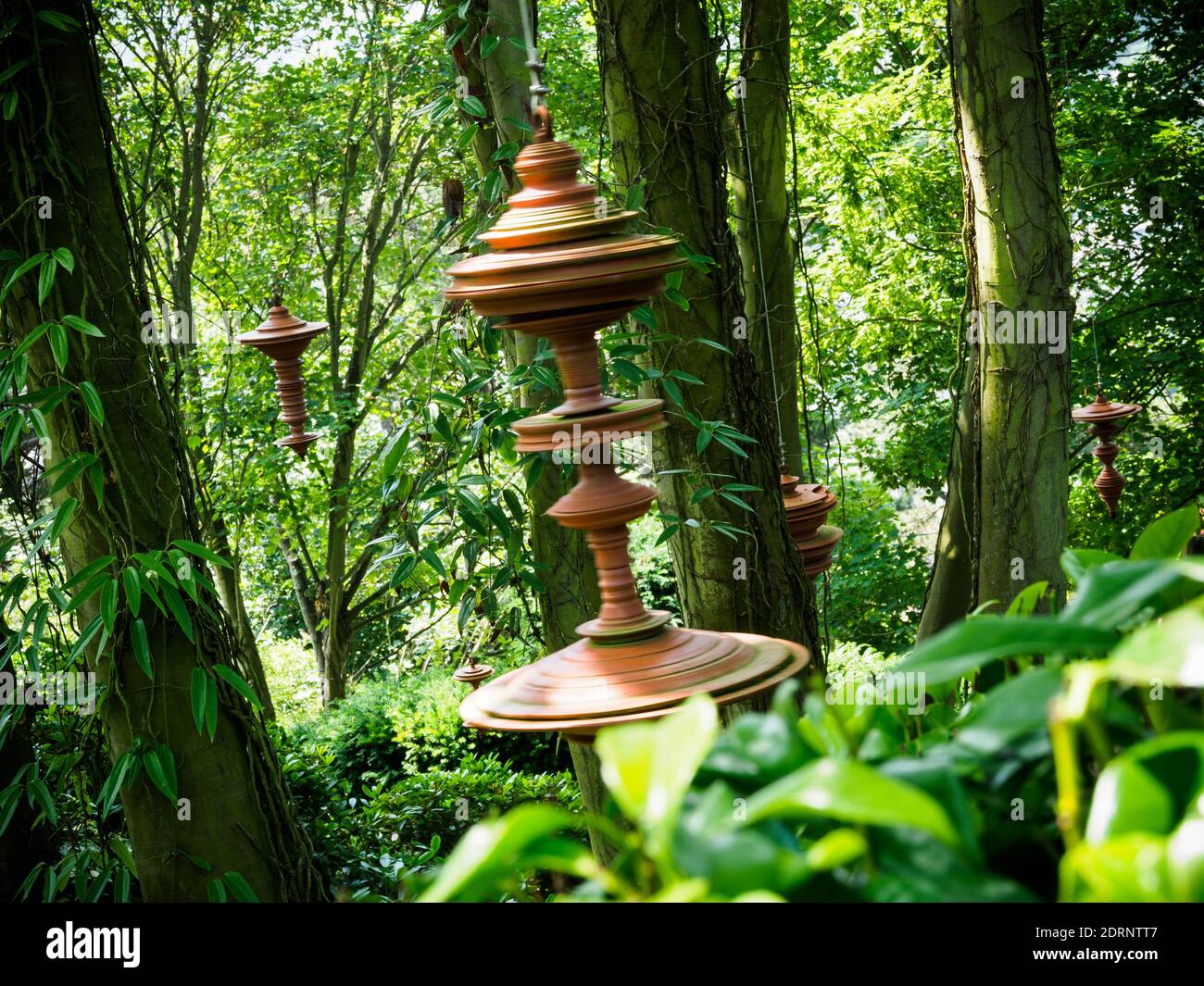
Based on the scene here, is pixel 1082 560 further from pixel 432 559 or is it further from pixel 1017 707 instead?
pixel 432 559

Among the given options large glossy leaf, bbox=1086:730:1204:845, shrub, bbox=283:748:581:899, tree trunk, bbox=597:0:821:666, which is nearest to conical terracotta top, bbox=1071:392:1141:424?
shrub, bbox=283:748:581:899

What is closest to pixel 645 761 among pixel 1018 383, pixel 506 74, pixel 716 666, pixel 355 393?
pixel 716 666

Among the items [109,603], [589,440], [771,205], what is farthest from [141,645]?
[771,205]

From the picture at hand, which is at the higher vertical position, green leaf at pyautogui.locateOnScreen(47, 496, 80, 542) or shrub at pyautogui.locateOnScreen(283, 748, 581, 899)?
green leaf at pyautogui.locateOnScreen(47, 496, 80, 542)

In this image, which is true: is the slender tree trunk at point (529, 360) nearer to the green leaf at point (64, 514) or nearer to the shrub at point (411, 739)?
the green leaf at point (64, 514)

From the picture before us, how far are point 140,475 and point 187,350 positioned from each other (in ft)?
20.2

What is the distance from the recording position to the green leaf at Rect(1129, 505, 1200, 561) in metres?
0.86

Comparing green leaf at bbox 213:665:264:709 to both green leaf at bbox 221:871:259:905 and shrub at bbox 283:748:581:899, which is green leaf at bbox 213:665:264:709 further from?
shrub at bbox 283:748:581:899

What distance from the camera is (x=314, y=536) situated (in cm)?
1045

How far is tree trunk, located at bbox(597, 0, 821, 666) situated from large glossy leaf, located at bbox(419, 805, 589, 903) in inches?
95.1

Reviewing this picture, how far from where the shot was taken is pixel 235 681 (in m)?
2.31

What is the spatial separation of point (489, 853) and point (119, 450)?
2056 mm

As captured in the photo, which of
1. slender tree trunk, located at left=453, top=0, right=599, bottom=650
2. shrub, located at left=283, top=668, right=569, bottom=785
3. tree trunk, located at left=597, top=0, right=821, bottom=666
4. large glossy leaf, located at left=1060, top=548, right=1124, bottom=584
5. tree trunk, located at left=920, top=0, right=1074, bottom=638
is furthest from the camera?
shrub, located at left=283, top=668, right=569, bottom=785
